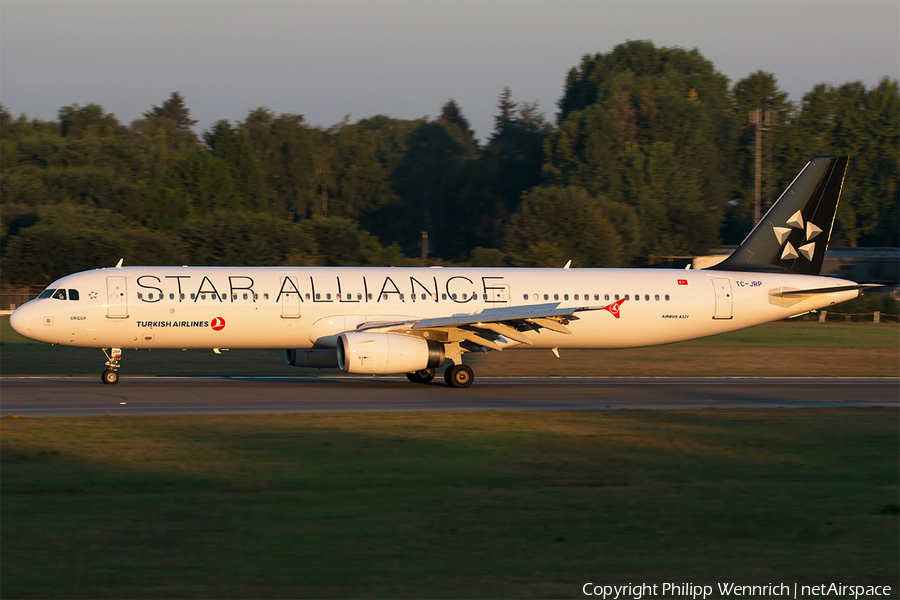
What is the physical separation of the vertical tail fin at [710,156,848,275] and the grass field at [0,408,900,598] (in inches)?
531

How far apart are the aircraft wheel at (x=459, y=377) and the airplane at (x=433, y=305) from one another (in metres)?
0.03

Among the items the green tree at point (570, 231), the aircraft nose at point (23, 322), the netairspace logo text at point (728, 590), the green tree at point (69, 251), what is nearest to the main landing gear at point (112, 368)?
the aircraft nose at point (23, 322)

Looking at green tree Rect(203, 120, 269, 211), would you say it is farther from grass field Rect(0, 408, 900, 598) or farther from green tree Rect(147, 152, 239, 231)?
grass field Rect(0, 408, 900, 598)

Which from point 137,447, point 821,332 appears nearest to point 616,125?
point 821,332

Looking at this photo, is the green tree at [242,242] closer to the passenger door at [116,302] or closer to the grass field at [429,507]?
the passenger door at [116,302]

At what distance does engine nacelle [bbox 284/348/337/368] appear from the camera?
27094 mm

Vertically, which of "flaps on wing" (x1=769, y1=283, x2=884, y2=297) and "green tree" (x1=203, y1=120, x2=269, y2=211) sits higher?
"green tree" (x1=203, y1=120, x2=269, y2=211)

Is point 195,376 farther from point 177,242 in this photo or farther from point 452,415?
point 177,242

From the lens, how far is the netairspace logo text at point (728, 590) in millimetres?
8336

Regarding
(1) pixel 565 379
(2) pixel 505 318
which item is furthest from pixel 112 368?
(1) pixel 565 379

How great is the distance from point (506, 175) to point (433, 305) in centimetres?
8878

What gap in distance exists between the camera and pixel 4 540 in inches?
378

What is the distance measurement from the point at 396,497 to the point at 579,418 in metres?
8.51

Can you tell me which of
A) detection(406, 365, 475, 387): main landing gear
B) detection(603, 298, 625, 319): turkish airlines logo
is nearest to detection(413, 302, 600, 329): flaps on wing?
detection(406, 365, 475, 387): main landing gear
